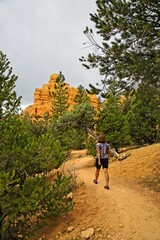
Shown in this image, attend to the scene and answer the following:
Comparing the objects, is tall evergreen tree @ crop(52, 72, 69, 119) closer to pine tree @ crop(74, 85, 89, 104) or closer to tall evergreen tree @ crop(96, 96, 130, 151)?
pine tree @ crop(74, 85, 89, 104)

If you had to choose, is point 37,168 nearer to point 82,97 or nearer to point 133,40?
point 133,40

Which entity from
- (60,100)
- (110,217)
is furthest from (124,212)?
(60,100)

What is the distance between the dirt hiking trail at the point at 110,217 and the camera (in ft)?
21.6

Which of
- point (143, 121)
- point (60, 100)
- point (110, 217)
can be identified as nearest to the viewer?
point (110, 217)

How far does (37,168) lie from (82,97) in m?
50.7

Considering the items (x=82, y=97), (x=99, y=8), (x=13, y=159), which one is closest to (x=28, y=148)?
(x=13, y=159)

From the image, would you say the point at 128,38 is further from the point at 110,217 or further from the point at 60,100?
the point at 60,100

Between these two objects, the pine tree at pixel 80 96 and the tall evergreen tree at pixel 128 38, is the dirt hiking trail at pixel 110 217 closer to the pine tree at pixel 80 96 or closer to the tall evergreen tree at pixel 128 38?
the tall evergreen tree at pixel 128 38

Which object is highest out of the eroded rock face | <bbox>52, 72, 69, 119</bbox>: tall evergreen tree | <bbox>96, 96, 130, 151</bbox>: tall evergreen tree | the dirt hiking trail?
the eroded rock face

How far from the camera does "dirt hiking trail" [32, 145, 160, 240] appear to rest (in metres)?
6.59

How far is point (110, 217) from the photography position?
23.8 feet

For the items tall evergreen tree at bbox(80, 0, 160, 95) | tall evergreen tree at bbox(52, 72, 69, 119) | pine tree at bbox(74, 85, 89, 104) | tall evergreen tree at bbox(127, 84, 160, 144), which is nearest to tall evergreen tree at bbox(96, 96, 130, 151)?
tall evergreen tree at bbox(127, 84, 160, 144)

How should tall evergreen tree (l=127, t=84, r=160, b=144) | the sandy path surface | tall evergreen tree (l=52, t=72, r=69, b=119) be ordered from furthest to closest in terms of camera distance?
tall evergreen tree (l=52, t=72, r=69, b=119), tall evergreen tree (l=127, t=84, r=160, b=144), the sandy path surface

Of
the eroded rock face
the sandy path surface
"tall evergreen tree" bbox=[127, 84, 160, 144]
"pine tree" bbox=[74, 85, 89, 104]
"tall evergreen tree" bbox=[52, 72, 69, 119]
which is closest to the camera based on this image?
the sandy path surface
